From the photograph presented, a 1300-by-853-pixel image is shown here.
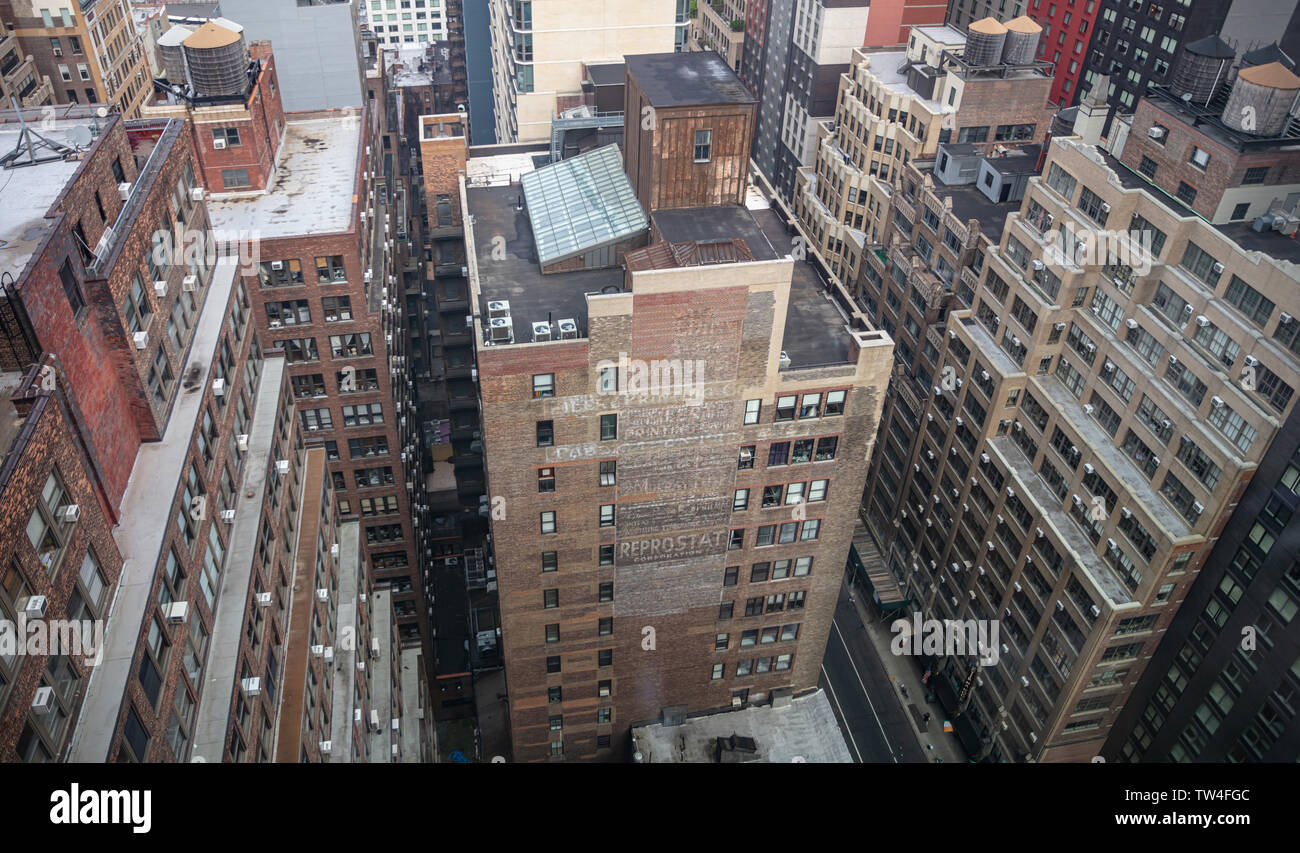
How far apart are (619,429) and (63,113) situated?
30288 millimetres

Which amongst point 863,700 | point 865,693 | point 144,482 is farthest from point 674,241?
point 865,693

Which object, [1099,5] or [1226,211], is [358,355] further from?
[1099,5]

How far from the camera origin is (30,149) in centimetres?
3572

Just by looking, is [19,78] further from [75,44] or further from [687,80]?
[687,80]

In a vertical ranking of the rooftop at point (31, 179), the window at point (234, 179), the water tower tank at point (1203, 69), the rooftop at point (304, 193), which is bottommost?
the rooftop at point (304, 193)

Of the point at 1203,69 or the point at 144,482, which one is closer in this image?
the point at 144,482

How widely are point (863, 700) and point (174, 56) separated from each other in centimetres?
→ 8174

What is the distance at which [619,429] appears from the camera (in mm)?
49312

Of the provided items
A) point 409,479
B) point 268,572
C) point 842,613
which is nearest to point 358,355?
point 409,479

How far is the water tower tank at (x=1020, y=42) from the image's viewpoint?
310 ft

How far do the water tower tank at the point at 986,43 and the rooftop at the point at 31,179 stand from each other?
84206 millimetres

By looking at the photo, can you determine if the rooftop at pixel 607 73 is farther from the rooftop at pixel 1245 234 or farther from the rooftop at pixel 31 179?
the rooftop at pixel 31 179

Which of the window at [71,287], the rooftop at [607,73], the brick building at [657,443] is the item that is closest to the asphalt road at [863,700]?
the brick building at [657,443]

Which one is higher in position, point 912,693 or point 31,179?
point 31,179
